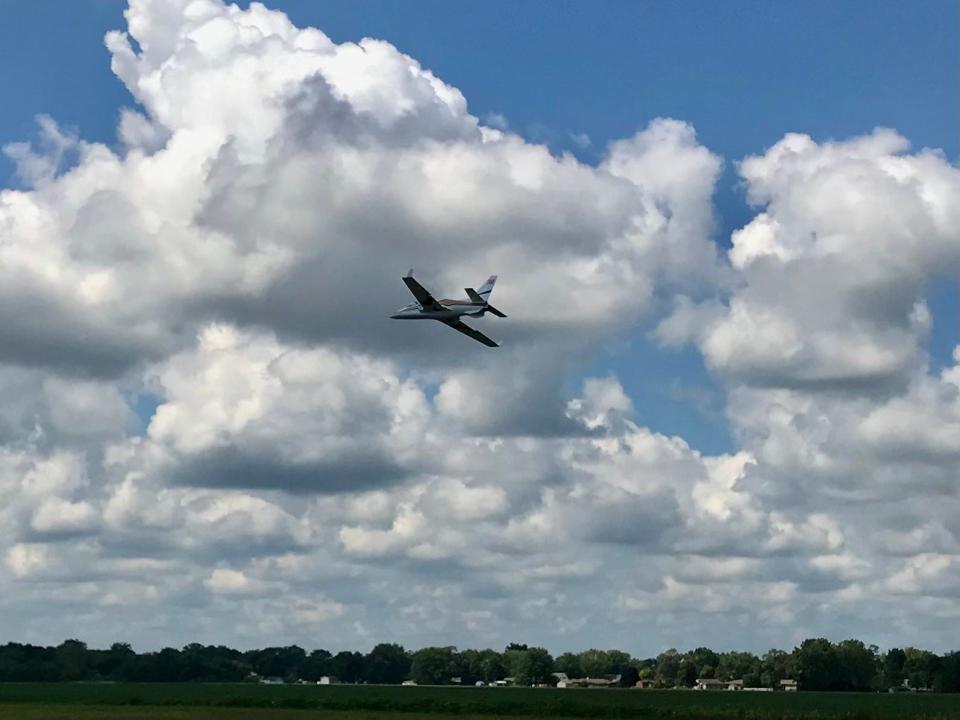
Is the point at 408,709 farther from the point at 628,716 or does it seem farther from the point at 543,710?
the point at 628,716

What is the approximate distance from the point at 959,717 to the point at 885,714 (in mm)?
6574

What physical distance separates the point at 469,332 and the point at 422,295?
19.1 ft

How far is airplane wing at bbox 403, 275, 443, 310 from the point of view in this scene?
88.3 m

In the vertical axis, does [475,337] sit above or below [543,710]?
above

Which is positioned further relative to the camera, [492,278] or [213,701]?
[213,701]

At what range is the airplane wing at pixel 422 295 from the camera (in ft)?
290

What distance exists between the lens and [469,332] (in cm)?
9419

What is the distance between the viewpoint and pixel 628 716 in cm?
11856

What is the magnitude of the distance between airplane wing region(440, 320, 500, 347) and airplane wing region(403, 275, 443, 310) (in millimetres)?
1565

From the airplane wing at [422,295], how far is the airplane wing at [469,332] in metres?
1.57

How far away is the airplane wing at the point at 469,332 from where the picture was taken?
302ft

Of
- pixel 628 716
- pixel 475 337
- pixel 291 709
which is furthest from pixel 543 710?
pixel 475 337

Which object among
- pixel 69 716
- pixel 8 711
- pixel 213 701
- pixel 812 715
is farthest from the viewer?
pixel 213 701

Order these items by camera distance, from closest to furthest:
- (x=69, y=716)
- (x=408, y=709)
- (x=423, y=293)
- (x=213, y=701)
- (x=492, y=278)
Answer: (x=423, y=293) < (x=492, y=278) < (x=69, y=716) < (x=408, y=709) < (x=213, y=701)
